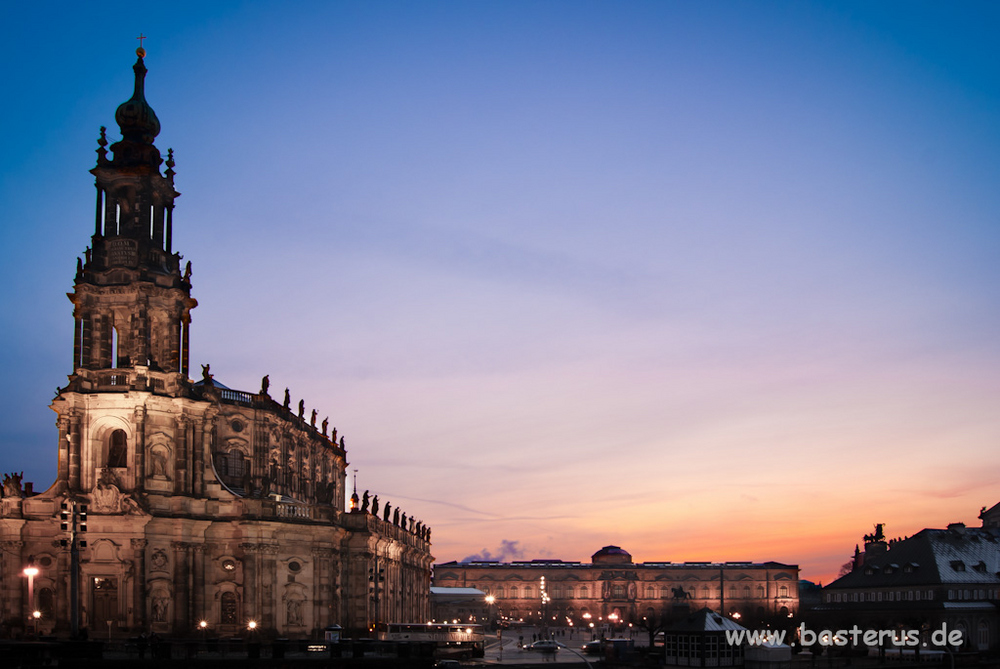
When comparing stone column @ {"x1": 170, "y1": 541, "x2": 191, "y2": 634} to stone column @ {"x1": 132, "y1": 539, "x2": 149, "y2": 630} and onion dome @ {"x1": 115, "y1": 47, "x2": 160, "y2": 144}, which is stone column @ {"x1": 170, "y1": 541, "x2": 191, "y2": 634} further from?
onion dome @ {"x1": 115, "y1": 47, "x2": 160, "y2": 144}

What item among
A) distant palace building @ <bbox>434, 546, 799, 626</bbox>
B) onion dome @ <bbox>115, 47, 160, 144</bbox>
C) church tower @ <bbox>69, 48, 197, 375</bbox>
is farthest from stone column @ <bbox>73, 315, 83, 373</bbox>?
distant palace building @ <bbox>434, 546, 799, 626</bbox>

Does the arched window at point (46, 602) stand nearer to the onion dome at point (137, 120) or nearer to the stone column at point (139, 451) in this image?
the stone column at point (139, 451)

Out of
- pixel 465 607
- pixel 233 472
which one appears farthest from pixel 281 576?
pixel 465 607

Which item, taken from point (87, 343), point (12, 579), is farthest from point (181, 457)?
point (12, 579)

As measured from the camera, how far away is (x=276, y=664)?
58281 mm

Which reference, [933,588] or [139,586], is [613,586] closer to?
[933,588]

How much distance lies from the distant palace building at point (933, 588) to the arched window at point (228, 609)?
55.4 m

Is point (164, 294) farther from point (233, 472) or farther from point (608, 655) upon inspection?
point (608, 655)

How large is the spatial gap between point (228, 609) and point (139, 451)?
40.5 feet

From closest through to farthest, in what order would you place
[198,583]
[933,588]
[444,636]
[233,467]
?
1. [198,583]
2. [444,636]
3. [233,467]
4. [933,588]

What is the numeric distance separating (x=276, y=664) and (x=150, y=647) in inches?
261

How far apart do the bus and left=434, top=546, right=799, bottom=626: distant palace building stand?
10640 centimetres

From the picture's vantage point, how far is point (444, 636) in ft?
259

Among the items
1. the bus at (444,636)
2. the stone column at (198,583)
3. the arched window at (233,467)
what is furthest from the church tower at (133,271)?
the bus at (444,636)
